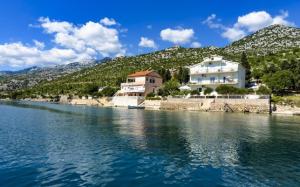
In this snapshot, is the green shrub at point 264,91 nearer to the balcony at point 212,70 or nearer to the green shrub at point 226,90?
the green shrub at point 226,90

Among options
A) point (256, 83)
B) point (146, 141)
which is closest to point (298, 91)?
point (256, 83)

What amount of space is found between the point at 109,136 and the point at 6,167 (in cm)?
1505

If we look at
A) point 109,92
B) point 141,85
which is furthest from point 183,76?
point 109,92

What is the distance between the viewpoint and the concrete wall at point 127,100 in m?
104

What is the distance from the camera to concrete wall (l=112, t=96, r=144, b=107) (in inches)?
4112

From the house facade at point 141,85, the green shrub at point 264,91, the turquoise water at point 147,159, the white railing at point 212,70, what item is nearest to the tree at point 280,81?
the green shrub at point 264,91

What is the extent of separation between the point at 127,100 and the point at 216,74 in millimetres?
31932

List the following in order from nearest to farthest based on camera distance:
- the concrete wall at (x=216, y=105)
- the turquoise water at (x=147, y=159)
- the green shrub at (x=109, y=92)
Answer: the turquoise water at (x=147, y=159) → the concrete wall at (x=216, y=105) → the green shrub at (x=109, y=92)

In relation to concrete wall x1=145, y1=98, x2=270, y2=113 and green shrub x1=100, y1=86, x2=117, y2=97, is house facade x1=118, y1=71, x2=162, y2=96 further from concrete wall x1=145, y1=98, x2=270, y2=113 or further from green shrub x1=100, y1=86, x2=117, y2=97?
concrete wall x1=145, y1=98, x2=270, y2=113

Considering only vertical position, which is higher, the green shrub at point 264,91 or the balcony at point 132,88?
the balcony at point 132,88

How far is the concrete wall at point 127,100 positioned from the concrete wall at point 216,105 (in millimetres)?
9615

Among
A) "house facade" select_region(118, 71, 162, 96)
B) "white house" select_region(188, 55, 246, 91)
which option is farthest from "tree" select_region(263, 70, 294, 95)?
"house facade" select_region(118, 71, 162, 96)

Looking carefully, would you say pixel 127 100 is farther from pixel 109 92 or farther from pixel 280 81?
pixel 280 81

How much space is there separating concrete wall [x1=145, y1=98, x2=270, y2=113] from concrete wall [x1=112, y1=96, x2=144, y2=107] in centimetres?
962
